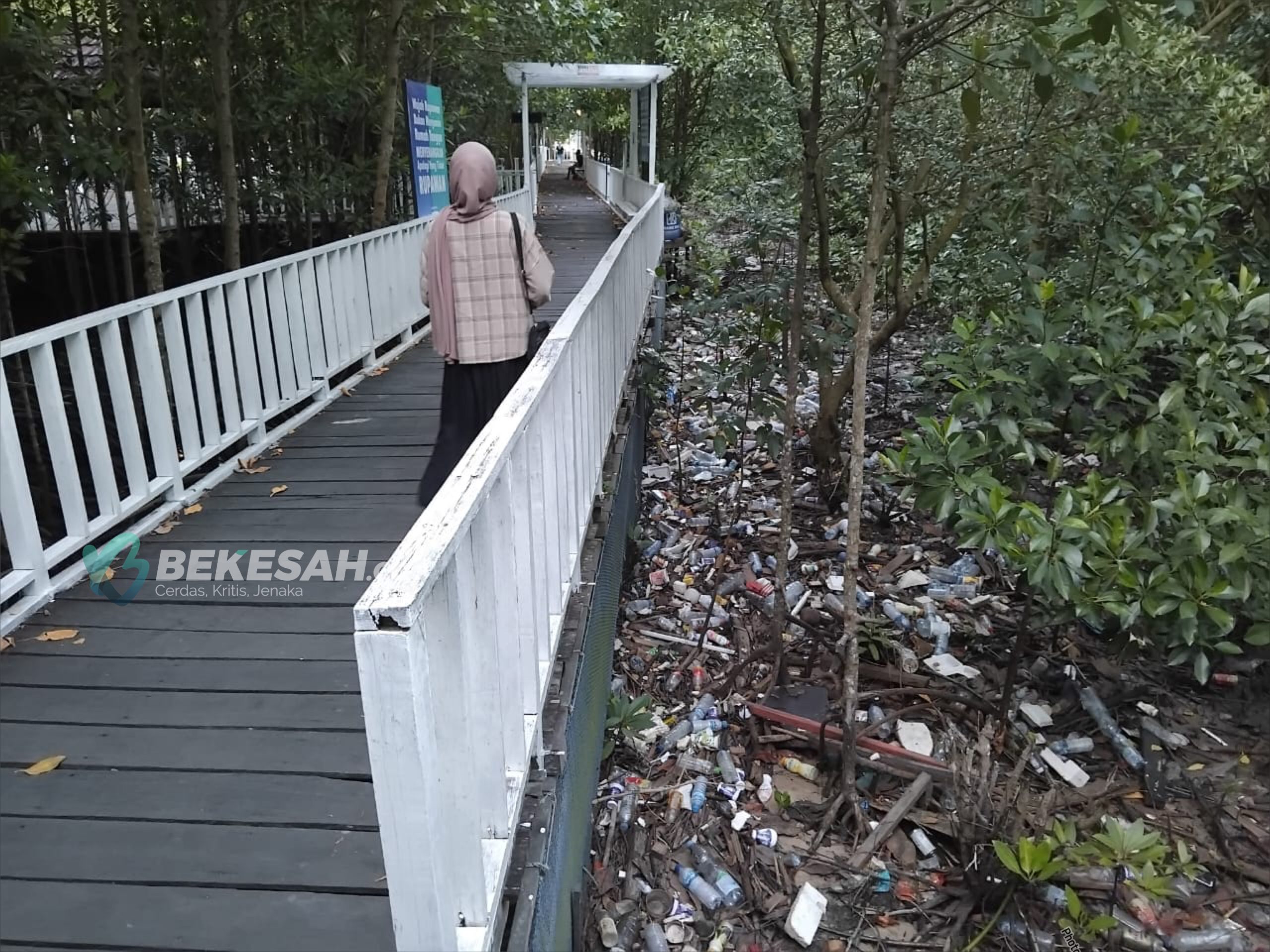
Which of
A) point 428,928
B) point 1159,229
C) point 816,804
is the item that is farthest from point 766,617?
point 428,928

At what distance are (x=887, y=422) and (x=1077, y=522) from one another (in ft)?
16.5

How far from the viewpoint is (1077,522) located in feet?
11.3

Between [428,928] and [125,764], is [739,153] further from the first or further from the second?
[428,928]

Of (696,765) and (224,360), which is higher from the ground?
(224,360)

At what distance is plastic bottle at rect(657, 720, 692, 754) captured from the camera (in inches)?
184

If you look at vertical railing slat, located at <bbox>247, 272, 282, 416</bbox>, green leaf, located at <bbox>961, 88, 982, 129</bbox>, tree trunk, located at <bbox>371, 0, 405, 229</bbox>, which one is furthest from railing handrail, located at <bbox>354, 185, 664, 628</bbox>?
tree trunk, located at <bbox>371, 0, 405, 229</bbox>

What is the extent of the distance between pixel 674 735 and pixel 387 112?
7.56 meters

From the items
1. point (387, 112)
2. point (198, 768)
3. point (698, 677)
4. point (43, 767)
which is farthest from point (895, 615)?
point (387, 112)

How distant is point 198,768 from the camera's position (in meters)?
2.80

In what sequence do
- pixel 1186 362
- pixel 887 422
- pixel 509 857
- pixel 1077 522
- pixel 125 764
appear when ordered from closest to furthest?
pixel 509 857, pixel 125 764, pixel 1077 522, pixel 1186 362, pixel 887 422

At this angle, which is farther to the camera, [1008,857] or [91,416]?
[91,416]

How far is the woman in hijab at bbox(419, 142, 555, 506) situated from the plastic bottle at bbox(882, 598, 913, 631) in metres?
2.65

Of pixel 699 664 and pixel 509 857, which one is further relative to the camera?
pixel 699 664

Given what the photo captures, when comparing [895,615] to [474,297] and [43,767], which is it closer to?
[474,297]
